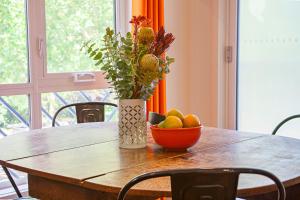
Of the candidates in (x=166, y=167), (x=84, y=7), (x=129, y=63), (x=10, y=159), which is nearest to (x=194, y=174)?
(x=166, y=167)

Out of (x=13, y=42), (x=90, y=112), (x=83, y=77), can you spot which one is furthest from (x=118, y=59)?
(x=83, y=77)

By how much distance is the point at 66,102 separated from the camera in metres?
3.63

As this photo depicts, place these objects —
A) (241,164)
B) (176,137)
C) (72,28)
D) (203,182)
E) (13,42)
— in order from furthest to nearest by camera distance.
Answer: (72,28) < (13,42) < (176,137) < (241,164) < (203,182)

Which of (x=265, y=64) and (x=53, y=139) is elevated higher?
(x=265, y=64)

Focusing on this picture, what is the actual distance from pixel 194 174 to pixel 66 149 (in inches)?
34.9

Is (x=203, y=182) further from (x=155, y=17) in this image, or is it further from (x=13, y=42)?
(x=155, y=17)

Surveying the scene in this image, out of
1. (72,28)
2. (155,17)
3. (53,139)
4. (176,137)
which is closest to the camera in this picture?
(176,137)

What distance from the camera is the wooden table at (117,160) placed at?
1600 millimetres

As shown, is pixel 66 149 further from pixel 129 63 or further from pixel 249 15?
pixel 249 15

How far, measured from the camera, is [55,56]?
A: 3.53 metres

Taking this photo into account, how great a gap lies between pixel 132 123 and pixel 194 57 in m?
2.18

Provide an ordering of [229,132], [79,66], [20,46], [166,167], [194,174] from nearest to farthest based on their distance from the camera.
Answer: [194,174], [166,167], [229,132], [20,46], [79,66]

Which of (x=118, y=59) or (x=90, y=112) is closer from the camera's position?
(x=118, y=59)

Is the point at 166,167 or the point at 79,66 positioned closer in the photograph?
the point at 166,167
